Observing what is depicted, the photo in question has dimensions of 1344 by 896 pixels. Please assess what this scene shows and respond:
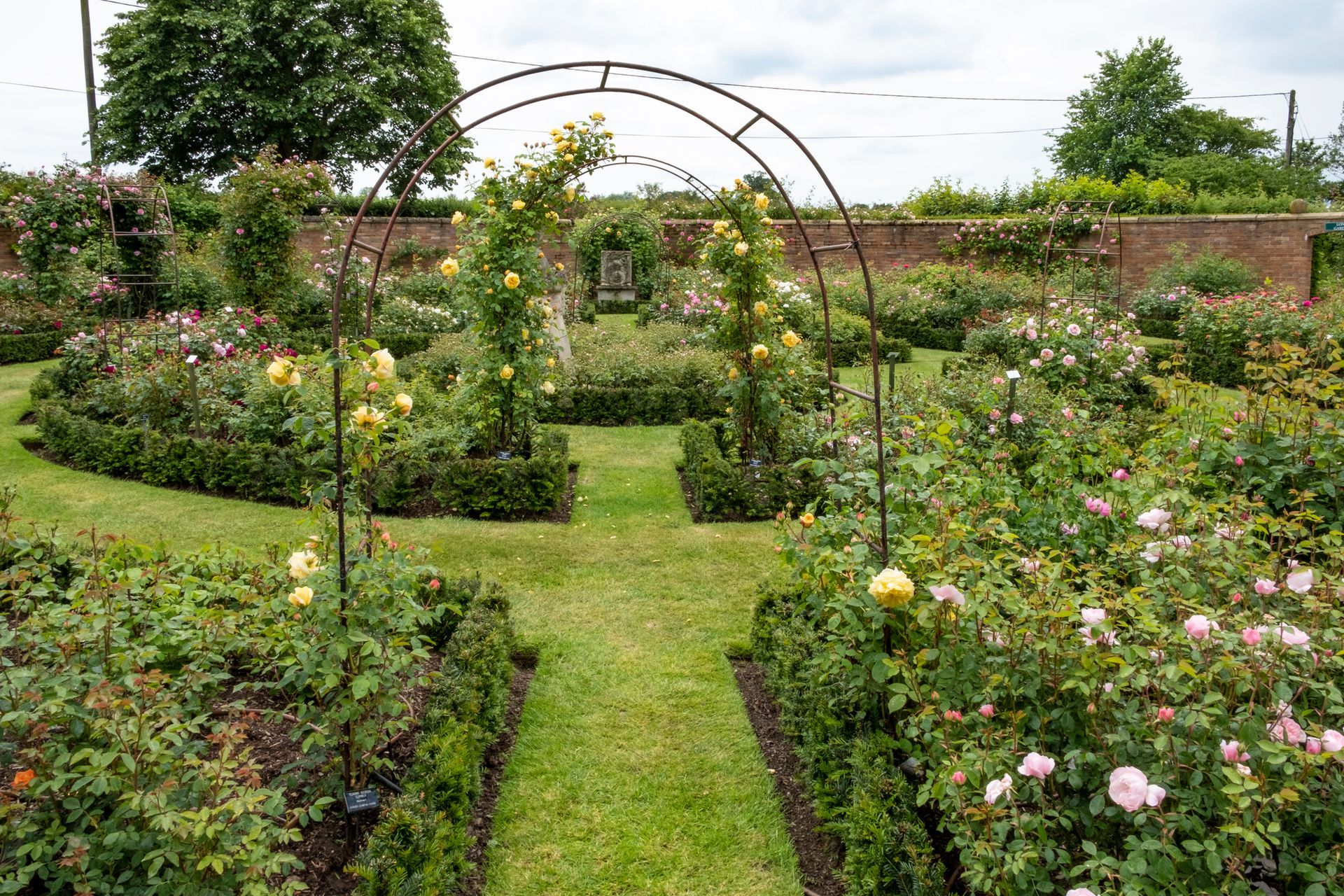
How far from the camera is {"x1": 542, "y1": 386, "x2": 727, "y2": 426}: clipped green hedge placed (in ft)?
30.9

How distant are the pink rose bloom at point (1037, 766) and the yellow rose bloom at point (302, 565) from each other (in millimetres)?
2036

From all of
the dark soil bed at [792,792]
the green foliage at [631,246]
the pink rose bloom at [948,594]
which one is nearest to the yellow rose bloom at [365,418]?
the pink rose bloom at [948,594]

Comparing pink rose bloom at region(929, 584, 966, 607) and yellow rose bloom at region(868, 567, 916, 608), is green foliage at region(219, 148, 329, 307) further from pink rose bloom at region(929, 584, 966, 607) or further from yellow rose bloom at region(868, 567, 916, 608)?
pink rose bloom at region(929, 584, 966, 607)

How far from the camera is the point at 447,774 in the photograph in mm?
2723

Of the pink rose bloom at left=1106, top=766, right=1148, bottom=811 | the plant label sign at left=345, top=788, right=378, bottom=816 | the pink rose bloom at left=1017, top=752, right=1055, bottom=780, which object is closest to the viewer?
the pink rose bloom at left=1106, top=766, right=1148, bottom=811

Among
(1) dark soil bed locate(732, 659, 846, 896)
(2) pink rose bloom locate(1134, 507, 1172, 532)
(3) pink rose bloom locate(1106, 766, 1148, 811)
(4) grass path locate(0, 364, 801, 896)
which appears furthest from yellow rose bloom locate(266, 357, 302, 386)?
(2) pink rose bloom locate(1134, 507, 1172, 532)

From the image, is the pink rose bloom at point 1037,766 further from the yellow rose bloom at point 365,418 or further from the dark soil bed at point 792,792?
the yellow rose bloom at point 365,418

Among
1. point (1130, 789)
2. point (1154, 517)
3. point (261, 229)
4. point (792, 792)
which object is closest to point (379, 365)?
point (792, 792)

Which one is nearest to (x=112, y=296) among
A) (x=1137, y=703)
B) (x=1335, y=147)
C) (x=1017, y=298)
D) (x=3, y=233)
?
(x=3, y=233)

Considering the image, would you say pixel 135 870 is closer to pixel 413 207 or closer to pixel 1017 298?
pixel 1017 298

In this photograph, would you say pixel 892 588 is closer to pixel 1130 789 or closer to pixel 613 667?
pixel 1130 789

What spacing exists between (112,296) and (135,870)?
11.0m

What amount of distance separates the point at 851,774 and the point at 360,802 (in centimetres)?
155

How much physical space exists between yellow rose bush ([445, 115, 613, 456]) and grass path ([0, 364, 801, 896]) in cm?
106
